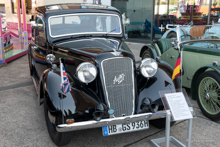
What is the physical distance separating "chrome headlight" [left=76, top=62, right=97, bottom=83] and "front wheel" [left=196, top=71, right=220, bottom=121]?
190cm

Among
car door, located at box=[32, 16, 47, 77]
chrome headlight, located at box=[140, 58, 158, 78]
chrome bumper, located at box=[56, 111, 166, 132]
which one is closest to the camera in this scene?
chrome bumper, located at box=[56, 111, 166, 132]

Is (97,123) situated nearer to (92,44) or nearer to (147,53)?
(92,44)

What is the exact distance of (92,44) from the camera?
3484 millimetres

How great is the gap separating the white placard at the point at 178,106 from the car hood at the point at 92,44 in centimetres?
110

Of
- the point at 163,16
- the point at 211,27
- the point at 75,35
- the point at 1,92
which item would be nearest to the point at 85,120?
the point at 75,35

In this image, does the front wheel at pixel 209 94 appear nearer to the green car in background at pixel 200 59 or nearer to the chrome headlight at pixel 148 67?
the green car in background at pixel 200 59

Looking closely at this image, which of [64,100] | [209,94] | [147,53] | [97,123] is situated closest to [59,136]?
[64,100]

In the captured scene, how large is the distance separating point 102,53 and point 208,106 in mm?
1968

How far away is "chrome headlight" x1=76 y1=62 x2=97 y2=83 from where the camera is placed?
2785mm

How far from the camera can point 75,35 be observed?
3816 millimetres

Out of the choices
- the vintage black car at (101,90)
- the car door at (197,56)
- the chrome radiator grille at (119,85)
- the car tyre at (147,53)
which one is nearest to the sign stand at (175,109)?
the vintage black car at (101,90)

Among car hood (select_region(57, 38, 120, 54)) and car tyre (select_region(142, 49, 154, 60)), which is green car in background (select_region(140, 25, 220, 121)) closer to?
car tyre (select_region(142, 49, 154, 60))

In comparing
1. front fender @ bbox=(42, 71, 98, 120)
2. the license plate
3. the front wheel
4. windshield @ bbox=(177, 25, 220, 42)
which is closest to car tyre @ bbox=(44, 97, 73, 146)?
front fender @ bbox=(42, 71, 98, 120)

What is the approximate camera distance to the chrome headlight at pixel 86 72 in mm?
2785
